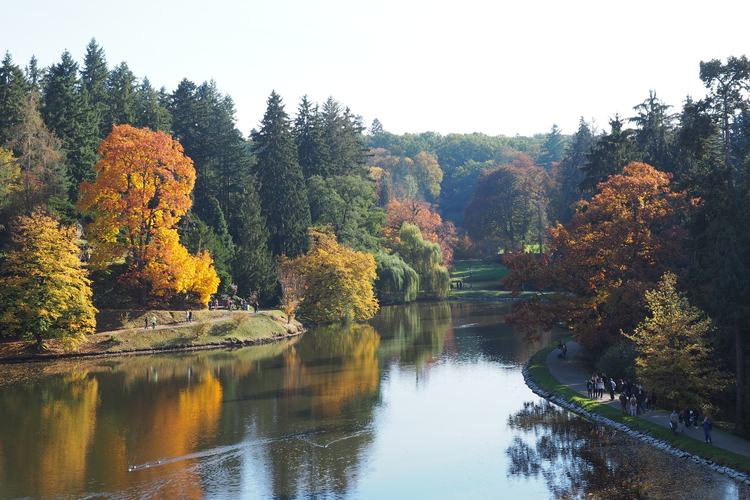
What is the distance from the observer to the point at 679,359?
103 feet

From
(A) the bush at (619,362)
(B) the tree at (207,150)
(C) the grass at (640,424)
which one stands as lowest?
(C) the grass at (640,424)

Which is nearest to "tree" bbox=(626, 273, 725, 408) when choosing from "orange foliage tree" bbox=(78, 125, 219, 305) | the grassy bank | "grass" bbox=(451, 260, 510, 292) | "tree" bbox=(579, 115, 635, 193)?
"tree" bbox=(579, 115, 635, 193)

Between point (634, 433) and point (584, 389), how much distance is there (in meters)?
8.09

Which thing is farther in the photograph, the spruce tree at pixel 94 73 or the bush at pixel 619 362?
the spruce tree at pixel 94 73

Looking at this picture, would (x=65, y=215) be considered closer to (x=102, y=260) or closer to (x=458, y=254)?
(x=102, y=260)

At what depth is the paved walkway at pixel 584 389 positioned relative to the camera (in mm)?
27109

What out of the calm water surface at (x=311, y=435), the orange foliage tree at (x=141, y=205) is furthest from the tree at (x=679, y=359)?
the orange foliage tree at (x=141, y=205)

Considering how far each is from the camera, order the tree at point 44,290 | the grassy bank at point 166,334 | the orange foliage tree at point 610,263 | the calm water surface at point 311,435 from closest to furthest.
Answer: the calm water surface at point 311,435 < the orange foliage tree at point 610,263 < the tree at point 44,290 < the grassy bank at point 166,334

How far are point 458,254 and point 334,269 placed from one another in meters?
60.2

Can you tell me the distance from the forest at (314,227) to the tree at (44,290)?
0.14 m

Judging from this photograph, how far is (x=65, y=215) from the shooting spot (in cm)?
5806

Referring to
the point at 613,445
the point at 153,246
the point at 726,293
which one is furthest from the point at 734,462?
the point at 153,246

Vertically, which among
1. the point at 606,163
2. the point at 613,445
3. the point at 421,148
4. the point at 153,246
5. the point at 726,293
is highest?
the point at 421,148

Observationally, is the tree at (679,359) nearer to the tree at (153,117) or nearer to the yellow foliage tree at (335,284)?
the yellow foliage tree at (335,284)
